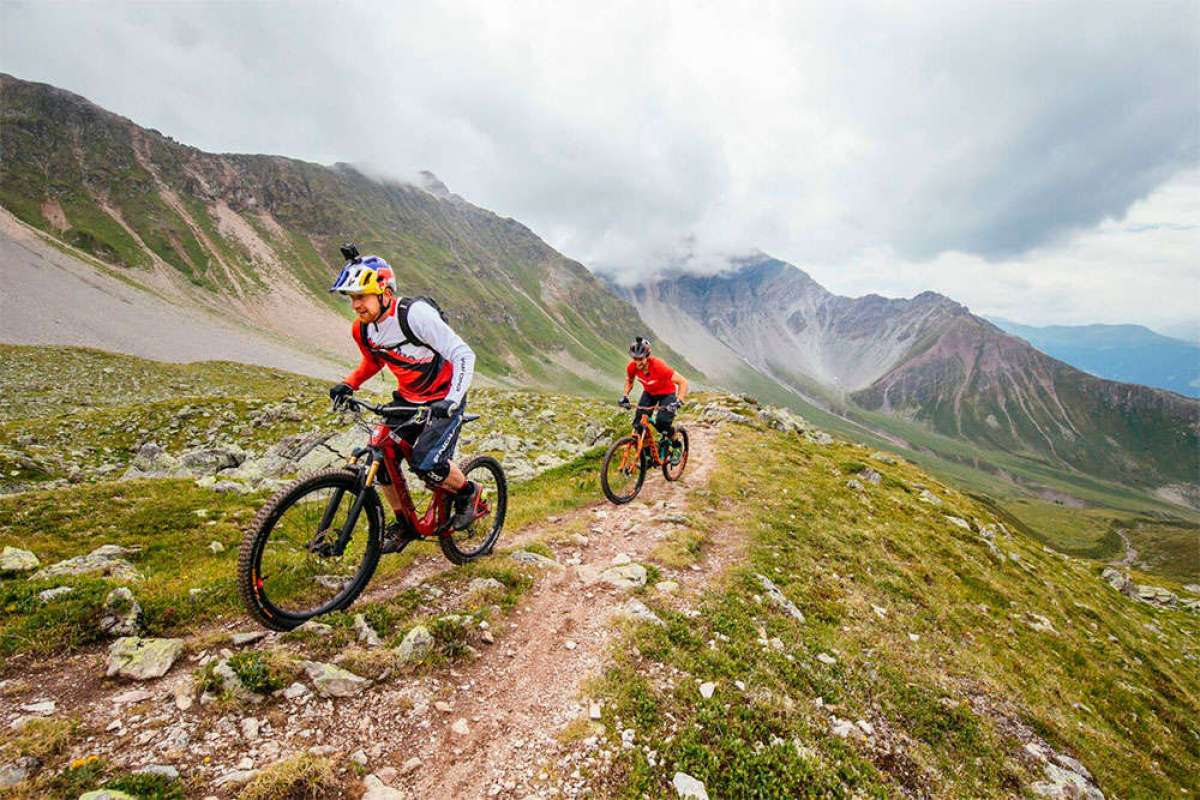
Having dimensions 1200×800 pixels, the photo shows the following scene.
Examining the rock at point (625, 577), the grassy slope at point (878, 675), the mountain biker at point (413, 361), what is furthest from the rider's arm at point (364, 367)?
the grassy slope at point (878, 675)

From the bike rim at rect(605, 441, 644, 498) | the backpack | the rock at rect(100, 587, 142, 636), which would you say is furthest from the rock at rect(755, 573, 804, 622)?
the rock at rect(100, 587, 142, 636)

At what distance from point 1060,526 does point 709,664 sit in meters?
265

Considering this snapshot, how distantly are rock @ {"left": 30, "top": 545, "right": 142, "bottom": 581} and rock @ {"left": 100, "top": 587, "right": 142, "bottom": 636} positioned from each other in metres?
0.89

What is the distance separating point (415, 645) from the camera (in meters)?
6.55

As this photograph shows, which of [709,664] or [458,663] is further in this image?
[709,664]

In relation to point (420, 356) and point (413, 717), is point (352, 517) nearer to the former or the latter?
point (420, 356)

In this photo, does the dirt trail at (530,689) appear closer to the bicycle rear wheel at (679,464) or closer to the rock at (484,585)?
the rock at (484,585)

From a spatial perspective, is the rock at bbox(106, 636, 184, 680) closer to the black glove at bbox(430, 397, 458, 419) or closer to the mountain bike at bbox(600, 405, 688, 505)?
the black glove at bbox(430, 397, 458, 419)

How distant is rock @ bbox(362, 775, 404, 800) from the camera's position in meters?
4.58

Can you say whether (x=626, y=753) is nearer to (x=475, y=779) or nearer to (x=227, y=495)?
(x=475, y=779)

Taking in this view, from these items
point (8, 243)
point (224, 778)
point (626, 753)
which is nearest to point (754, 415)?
point (626, 753)

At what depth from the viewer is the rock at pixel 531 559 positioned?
9703 millimetres

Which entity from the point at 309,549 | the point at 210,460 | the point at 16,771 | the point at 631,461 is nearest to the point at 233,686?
the point at 16,771

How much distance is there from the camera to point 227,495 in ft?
37.7
